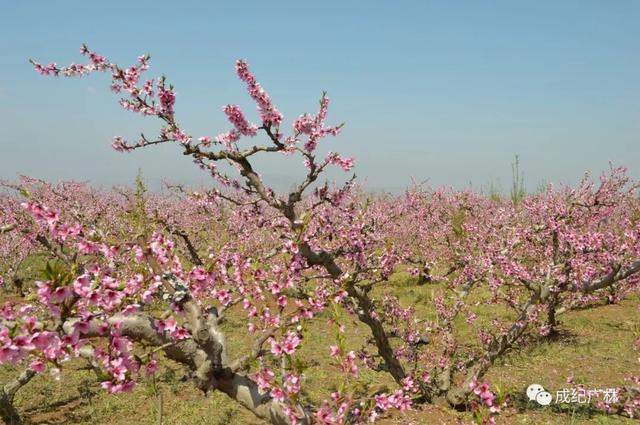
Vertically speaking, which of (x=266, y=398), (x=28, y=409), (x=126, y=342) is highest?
(x=126, y=342)

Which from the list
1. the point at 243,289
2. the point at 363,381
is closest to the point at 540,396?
the point at 363,381

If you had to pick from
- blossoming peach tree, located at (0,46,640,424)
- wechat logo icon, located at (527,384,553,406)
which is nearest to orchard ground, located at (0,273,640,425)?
wechat logo icon, located at (527,384,553,406)

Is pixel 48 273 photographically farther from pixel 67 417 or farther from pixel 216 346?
pixel 67 417

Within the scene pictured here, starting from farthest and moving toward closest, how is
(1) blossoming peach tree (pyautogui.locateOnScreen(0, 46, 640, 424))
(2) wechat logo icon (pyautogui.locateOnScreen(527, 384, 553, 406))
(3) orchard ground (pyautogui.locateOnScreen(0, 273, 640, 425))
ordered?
(2) wechat logo icon (pyautogui.locateOnScreen(527, 384, 553, 406))
(3) orchard ground (pyautogui.locateOnScreen(0, 273, 640, 425))
(1) blossoming peach tree (pyautogui.locateOnScreen(0, 46, 640, 424))

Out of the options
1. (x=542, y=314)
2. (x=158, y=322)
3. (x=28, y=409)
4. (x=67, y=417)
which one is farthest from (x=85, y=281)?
(x=542, y=314)

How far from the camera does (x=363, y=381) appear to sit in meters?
5.43

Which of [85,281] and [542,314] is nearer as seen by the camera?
[85,281]

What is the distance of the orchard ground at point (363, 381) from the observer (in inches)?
303

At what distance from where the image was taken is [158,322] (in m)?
2.93

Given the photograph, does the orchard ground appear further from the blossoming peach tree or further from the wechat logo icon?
the blossoming peach tree

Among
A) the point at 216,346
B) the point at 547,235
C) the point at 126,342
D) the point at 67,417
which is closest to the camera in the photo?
the point at 126,342

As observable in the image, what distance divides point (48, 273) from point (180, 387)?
795 centimetres

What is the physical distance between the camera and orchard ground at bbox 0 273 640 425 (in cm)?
770

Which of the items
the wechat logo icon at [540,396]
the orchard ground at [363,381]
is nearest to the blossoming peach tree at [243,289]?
the orchard ground at [363,381]
